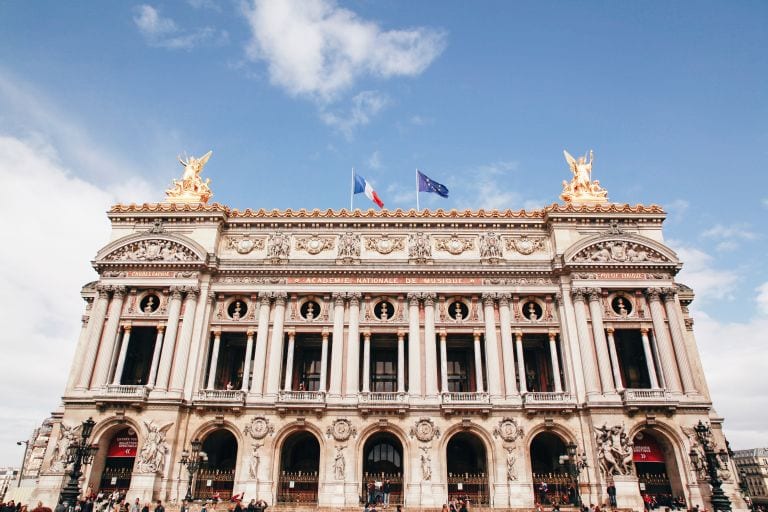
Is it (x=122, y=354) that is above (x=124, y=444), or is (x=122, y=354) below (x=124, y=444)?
above

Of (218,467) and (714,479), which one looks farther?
(218,467)

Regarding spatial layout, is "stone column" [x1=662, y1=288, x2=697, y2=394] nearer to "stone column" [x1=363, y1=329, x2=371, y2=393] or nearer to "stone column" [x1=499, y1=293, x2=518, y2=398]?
"stone column" [x1=499, y1=293, x2=518, y2=398]

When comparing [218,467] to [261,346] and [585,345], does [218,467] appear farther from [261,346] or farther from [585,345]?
[585,345]

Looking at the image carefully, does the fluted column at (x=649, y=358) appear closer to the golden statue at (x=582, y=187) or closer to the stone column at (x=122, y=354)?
the golden statue at (x=582, y=187)

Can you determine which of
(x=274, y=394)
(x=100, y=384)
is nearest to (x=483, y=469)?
Answer: (x=274, y=394)

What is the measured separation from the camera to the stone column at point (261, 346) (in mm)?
35094

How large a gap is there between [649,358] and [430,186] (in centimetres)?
1882

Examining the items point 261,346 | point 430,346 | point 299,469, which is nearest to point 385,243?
point 430,346

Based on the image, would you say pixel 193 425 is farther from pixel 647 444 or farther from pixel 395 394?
pixel 647 444

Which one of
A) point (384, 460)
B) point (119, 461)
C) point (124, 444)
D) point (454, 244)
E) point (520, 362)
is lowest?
point (119, 461)

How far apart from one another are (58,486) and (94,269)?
14082 millimetres

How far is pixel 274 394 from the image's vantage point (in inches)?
1366

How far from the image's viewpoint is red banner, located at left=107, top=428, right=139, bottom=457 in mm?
33938

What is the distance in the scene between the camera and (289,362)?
3606 cm
